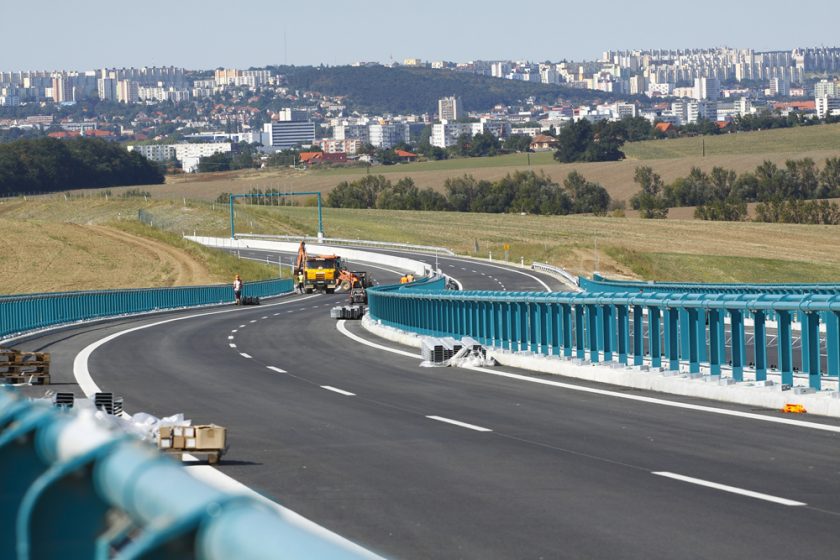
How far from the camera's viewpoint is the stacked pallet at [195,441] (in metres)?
13.2

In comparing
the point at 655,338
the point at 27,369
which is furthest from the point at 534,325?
the point at 27,369

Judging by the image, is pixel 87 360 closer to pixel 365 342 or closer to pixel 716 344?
pixel 365 342

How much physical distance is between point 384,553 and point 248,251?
114810 millimetres

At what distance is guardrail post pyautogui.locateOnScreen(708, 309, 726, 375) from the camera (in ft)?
63.9

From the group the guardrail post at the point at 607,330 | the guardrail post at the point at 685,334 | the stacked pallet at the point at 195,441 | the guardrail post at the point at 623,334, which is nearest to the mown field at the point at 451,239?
the guardrail post at the point at 607,330

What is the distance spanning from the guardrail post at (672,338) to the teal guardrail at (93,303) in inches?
859

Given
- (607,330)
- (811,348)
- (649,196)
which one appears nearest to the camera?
(811,348)

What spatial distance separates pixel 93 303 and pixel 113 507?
159 ft

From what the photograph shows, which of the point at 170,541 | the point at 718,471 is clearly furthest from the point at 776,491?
the point at 170,541

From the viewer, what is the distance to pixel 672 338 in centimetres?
2097

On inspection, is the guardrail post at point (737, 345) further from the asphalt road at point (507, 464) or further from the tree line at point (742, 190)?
the tree line at point (742, 190)

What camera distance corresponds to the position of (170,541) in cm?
308

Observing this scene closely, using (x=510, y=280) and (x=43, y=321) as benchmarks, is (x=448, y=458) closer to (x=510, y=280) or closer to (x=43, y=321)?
(x=43, y=321)

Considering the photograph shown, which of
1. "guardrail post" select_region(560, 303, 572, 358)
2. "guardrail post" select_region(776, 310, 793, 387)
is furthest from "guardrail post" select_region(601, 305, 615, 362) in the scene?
"guardrail post" select_region(776, 310, 793, 387)
